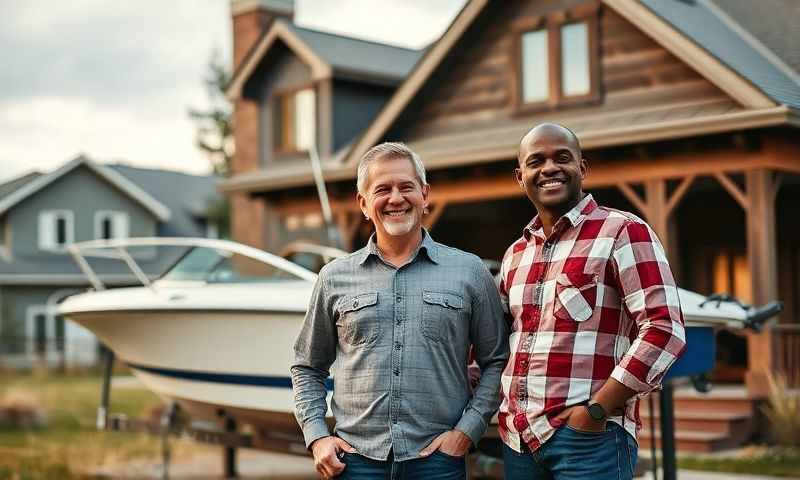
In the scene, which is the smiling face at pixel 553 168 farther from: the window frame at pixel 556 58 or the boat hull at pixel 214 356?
the window frame at pixel 556 58

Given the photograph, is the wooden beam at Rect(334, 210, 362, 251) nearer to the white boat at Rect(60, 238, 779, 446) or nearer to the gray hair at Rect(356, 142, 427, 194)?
the white boat at Rect(60, 238, 779, 446)

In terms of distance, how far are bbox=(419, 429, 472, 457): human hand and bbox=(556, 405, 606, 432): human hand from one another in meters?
0.35

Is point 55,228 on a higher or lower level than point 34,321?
higher

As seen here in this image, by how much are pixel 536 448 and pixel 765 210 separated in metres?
8.49

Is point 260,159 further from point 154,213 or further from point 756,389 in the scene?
point 154,213

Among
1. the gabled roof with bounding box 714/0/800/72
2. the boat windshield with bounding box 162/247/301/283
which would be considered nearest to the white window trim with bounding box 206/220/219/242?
the gabled roof with bounding box 714/0/800/72

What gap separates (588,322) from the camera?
328cm

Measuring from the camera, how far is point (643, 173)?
1205 cm

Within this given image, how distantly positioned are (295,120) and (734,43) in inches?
292

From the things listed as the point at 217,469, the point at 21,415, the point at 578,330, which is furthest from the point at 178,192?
the point at 578,330

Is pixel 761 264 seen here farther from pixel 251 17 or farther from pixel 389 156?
pixel 251 17

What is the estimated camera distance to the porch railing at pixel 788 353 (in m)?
11.2

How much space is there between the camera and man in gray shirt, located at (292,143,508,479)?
3.40m

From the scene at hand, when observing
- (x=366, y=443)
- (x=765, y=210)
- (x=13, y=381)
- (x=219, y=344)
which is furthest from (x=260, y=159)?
(x=366, y=443)
